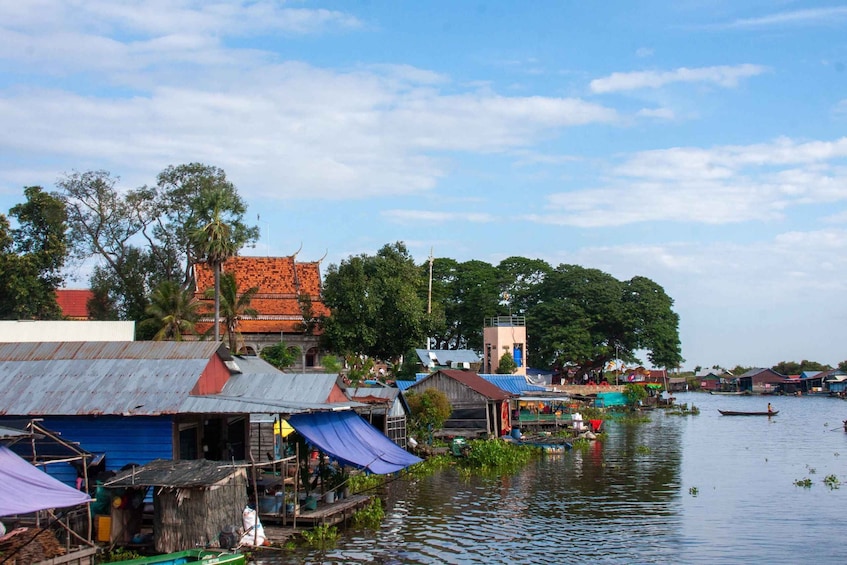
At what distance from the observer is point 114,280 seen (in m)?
60.3

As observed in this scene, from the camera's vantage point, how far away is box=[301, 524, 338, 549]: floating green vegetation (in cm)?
2003

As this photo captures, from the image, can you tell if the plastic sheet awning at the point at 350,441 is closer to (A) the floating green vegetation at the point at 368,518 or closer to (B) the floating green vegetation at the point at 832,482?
(A) the floating green vegetation at the point at 368,518

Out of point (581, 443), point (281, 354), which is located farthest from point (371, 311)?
point (581, 443)

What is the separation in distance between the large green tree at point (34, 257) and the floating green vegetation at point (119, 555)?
37461 millimetres

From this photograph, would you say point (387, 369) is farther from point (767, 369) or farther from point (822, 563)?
point (767, 369)

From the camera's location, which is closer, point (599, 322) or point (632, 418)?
point (632, 418)

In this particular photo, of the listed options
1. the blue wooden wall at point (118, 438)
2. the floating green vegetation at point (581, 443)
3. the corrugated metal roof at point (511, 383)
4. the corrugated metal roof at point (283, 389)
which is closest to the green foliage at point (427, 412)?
the floating green vegetation at point (581, 443)

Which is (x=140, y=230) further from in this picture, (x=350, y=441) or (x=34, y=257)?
(x=350, y=441)

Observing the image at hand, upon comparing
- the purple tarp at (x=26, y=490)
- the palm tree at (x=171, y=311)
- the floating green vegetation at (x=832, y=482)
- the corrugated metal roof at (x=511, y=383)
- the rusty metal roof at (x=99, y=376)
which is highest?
the palm tree at (x=171, y=311)

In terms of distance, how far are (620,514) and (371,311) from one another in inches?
1317

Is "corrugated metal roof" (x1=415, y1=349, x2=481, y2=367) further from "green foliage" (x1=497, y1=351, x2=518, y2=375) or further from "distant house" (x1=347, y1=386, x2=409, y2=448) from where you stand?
"distant house" (x1=347, y1=386, x2=409, y2=448)

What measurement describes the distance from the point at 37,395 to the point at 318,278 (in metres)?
42.5

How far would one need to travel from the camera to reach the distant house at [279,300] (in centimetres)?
5909

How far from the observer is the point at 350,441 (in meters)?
22.9
